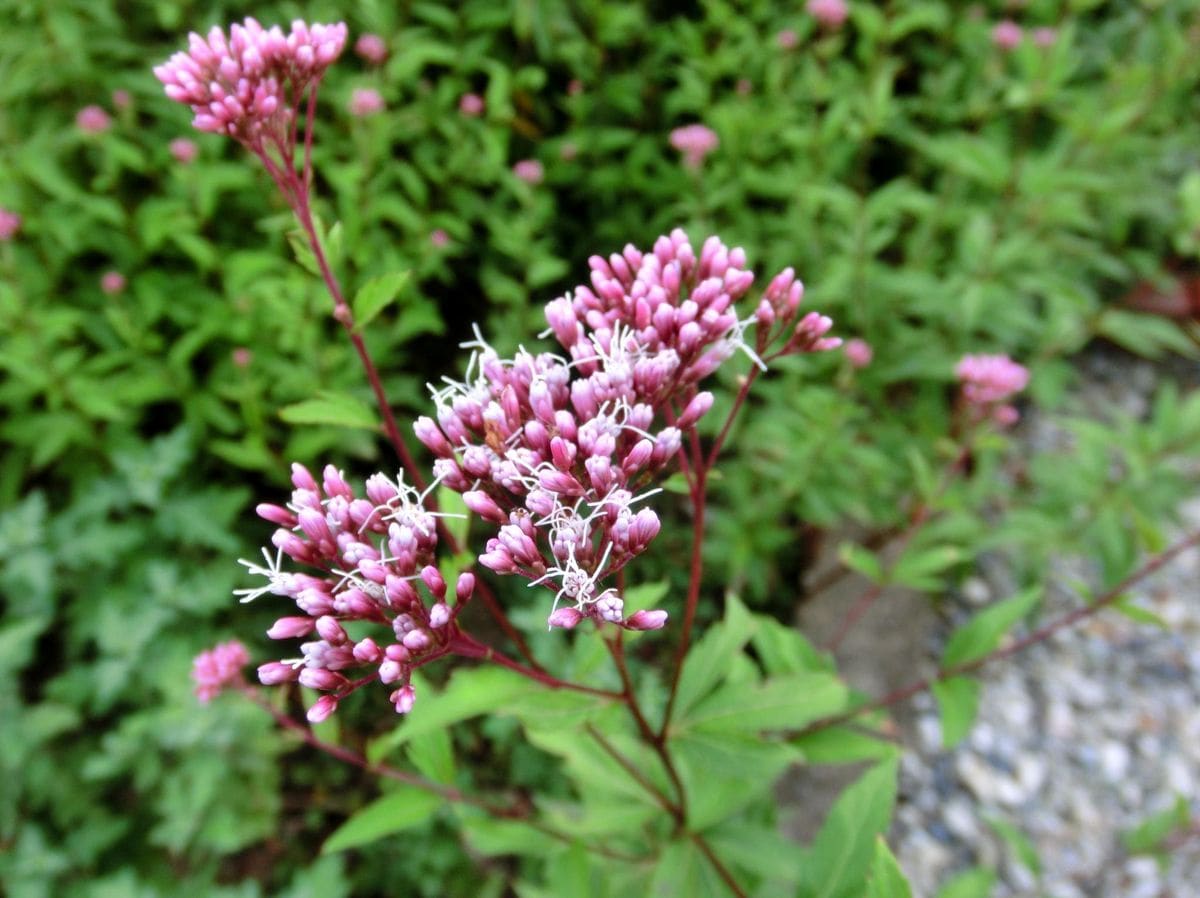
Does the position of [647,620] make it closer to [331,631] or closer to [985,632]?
[331,631]

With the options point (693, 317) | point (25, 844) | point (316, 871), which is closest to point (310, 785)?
point (316, 871)

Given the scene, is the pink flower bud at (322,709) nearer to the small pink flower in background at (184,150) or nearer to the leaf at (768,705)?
the leaf at (768,705)

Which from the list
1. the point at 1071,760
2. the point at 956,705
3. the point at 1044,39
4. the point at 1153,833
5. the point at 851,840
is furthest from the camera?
the point at 1071,760

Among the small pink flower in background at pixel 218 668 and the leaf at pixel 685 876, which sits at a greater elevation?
the small pink flower in background at pixel 218 668

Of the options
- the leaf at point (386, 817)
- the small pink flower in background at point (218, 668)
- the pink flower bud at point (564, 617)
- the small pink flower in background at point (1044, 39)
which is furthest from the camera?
the small pink flower in background at point (1044, 39)

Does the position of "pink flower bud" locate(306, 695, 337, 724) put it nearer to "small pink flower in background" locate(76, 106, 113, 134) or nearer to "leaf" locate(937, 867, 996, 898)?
"leaf" locate(937, 867, 996, 898)

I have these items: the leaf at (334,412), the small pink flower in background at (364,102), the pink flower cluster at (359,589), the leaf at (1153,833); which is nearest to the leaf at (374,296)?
the leaf at (334,412)

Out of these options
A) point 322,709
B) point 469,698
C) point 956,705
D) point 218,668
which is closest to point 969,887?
point 956,705
